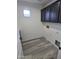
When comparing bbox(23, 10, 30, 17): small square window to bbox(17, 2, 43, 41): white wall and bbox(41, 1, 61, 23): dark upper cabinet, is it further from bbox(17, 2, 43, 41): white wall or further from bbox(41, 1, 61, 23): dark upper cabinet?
bbox(41, 1, 61, 23): dark upper cabinet

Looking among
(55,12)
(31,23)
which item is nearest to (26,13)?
(31,23)

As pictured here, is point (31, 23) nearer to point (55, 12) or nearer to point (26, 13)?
point (26, 13)

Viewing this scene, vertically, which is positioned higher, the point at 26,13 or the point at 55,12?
the point at 26,13

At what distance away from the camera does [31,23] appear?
240 inches

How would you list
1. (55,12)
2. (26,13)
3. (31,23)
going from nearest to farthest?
1. (55,12)
2. (26,13)
3. (31,23)

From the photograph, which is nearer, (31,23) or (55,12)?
(55,12)

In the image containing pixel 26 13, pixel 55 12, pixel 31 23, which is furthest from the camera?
pixel 31 23

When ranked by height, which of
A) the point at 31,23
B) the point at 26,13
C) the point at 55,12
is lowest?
the point at 31,23
